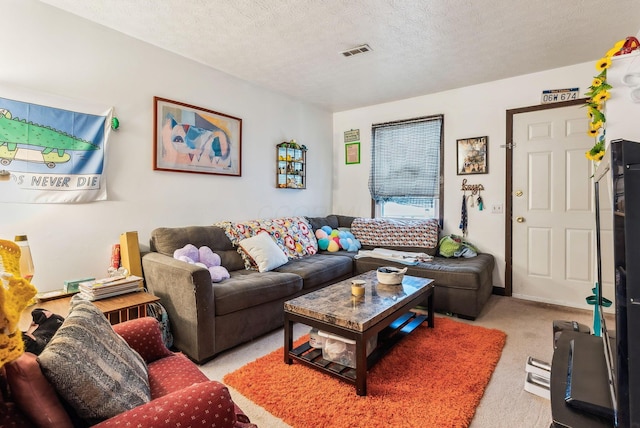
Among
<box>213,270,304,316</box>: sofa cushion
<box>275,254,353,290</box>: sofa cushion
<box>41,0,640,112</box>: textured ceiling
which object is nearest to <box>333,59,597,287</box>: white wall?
<box>41,0,640,112</box>: textured ceiling

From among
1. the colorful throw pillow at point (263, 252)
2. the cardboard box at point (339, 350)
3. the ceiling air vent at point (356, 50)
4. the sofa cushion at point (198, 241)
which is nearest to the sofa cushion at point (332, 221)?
the colorful throw pillow at point (263, 252)

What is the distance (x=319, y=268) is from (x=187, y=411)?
2238 mm

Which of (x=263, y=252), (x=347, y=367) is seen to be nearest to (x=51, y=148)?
(x=263, y=252)

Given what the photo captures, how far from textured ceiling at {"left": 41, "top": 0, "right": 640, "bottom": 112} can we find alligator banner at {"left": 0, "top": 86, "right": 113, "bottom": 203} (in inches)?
28.7

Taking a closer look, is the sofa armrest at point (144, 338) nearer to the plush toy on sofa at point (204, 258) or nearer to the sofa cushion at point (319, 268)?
the plush toy on sofa at point (204, 258)

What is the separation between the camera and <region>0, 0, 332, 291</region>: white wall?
7.22 feet

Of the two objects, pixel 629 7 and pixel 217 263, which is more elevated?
pixel 629 7

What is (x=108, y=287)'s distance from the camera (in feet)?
7.05

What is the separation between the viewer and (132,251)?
2553 millimetres

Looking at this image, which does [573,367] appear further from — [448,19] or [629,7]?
[629,7]

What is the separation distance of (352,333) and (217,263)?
149 cm

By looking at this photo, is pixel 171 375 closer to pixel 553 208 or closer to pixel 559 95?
pixel 553 208

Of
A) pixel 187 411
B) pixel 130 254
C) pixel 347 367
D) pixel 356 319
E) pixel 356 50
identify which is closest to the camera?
pixel 187 411

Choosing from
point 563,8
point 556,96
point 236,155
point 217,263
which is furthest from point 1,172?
point 556,96
